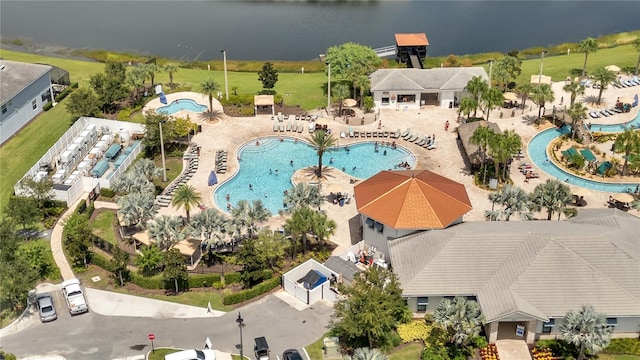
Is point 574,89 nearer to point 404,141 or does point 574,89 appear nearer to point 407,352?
point 404,141

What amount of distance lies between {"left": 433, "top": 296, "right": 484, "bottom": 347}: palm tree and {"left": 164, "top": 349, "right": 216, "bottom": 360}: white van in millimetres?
15132

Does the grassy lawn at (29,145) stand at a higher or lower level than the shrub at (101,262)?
higher

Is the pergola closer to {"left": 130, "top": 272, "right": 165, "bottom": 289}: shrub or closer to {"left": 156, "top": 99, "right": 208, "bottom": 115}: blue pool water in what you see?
{"left": 156, "top": 99, "right": 208, "bottom": 115}: blue pool water

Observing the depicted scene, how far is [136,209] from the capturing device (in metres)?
56.2

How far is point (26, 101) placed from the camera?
79750 mm

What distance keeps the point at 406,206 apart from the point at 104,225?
90.4 ft

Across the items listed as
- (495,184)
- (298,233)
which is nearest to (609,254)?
(495,184)

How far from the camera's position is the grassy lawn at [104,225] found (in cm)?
5865

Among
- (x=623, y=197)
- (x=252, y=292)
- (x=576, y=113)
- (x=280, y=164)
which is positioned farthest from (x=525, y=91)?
(x=252, y=292)

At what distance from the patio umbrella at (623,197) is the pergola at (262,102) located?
40.1 metres

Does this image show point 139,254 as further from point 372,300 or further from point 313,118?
point 313,118

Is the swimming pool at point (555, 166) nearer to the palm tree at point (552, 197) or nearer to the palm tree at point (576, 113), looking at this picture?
the palm tree at point (576, 113)

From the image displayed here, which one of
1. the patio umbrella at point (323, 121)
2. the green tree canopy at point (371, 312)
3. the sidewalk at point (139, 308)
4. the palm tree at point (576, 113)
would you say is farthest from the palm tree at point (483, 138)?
the sidewalk at point (139, 308)

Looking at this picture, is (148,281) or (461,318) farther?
(148,281)
